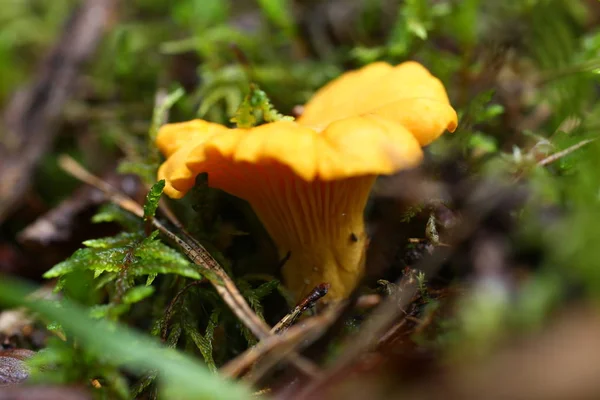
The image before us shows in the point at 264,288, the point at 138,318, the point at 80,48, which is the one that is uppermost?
the point at 80,48

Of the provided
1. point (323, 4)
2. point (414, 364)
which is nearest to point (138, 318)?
point (414, 364)

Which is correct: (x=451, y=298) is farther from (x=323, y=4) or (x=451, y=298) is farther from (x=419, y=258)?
(x=323, y=4)

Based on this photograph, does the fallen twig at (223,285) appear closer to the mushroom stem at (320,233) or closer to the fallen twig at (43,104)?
the mushroom stem at (320,233)

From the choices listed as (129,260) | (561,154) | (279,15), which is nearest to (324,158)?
(129,260)

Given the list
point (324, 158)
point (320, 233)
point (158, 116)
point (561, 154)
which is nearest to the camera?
point (324, 158)

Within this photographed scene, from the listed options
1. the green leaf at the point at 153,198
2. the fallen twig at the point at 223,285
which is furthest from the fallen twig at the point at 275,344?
the green leaf at the point at 153,198

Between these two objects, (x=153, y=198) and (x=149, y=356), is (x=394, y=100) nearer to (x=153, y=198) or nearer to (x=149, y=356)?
(x=153, y=198)

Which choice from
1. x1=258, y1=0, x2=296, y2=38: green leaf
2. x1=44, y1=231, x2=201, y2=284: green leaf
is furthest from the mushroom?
x1=258, y1=0, x2=296, y2=38: green leaf

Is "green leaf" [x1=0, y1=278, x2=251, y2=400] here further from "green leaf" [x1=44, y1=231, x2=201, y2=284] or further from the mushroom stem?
the mushroom stem
